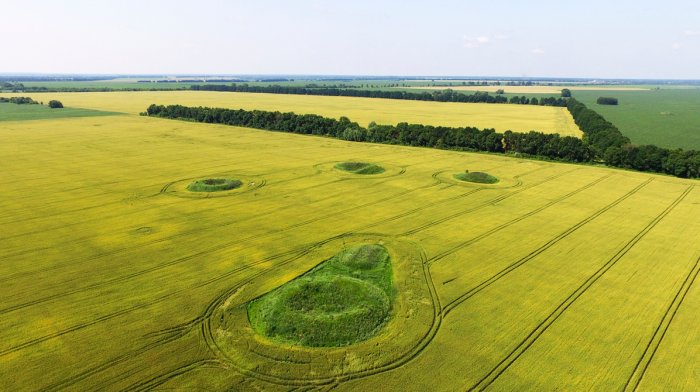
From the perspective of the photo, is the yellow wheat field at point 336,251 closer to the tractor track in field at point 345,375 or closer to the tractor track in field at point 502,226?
the tractor track in field at point 345,375

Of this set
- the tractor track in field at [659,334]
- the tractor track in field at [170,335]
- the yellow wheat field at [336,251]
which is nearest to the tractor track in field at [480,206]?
the yellow wheat field at [336,251]

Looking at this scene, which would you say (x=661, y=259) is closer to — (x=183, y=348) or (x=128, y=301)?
(x=183, y=348)

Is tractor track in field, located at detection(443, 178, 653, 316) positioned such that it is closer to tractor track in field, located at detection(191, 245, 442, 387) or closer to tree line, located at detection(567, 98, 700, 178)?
tractor track in field, located at detection(191, 245, 442, 387)

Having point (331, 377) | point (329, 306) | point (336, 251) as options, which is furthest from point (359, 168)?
point (331, 377)

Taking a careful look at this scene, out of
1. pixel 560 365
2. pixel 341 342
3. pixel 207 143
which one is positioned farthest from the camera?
pixel 207 143

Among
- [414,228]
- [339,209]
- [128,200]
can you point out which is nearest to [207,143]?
[128,200]
